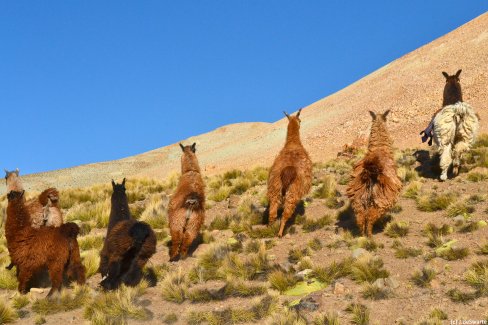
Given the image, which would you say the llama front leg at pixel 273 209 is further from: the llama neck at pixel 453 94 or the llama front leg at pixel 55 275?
the llama neck at pixel 453 94

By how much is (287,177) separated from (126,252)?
3764 mm

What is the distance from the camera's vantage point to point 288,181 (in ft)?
34.1

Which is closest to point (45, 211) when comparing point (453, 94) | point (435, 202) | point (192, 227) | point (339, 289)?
point (192, 227)

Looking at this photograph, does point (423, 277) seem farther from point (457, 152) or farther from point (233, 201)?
point (233, 201)

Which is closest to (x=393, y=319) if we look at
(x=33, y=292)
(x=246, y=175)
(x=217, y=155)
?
(x=33, y=292)

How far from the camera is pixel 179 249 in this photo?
1009 cm

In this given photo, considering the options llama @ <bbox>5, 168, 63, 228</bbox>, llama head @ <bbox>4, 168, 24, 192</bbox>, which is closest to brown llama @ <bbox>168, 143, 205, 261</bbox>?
llama @ <bbox>5, 168, 63, 228</bbox>

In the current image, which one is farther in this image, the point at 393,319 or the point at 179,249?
the point at 179,249

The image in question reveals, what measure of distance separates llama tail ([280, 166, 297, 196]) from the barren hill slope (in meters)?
17.2

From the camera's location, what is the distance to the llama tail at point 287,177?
1041 centimetres

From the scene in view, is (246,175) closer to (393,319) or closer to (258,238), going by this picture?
(258,238)

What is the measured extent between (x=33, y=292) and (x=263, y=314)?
3995mm

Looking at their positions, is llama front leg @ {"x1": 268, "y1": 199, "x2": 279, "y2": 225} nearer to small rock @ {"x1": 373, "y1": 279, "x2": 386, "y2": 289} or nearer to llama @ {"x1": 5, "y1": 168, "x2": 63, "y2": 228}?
small rock @ {"x1": 373, "y1": 279, "x2": 386, "y2": 289}

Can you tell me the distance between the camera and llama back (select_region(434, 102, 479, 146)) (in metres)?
12.6
